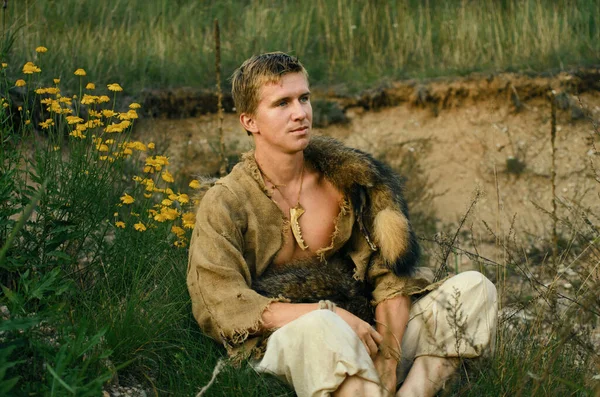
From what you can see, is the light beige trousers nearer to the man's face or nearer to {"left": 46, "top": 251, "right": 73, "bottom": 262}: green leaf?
the man's face

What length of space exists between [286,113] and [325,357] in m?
1.15

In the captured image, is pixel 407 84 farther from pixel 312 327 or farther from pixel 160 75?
pixel 312 327

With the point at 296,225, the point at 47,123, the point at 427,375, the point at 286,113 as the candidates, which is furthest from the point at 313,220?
the point at 47,123

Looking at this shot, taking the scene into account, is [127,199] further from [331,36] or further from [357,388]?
[331,36]

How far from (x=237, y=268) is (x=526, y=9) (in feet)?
21.9

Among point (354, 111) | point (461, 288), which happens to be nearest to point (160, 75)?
point (354, 111)

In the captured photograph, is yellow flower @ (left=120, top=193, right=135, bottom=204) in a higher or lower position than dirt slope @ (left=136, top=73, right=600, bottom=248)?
higher

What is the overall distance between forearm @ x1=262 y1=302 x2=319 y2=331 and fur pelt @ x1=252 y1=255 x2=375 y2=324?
16 centimetres

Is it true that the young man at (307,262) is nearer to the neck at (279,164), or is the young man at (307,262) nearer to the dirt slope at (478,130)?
the neck at (279,164)

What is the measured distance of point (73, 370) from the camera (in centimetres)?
315

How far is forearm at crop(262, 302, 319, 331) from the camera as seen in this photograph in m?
3.89

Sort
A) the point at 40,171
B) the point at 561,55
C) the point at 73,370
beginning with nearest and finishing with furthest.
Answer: the point at 73,370, the point at 40,171, the point at 561,55

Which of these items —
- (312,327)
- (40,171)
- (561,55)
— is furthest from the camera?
(561,55)

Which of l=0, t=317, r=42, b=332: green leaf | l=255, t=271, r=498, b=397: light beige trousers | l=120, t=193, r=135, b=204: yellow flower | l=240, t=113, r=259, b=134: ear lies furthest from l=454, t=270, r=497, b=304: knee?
l=0, t=317, r=42, b=332: green leaf
